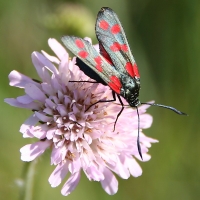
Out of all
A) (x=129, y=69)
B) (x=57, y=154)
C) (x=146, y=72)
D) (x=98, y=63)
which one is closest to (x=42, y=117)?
(x=57, y=154)

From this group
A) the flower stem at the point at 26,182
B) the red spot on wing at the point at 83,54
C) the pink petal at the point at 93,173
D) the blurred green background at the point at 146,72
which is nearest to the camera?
the red spot on wing at the point at 83,54

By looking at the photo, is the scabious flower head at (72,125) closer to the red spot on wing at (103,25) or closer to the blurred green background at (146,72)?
the red spot on wing at (103,25)

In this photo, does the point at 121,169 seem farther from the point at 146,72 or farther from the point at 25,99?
the point at 146,72

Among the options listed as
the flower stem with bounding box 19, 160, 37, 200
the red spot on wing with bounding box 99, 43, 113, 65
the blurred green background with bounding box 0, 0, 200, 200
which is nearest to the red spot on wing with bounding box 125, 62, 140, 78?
the red spot on wing with bounding box 99, 43, 113, 65

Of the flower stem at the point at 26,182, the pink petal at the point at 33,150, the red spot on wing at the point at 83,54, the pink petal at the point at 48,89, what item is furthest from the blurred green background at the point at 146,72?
the red spot on wing at the point at 83,54

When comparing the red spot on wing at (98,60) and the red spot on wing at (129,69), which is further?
the red spot on wing at (129,69)

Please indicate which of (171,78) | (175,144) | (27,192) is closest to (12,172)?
(27,192)
